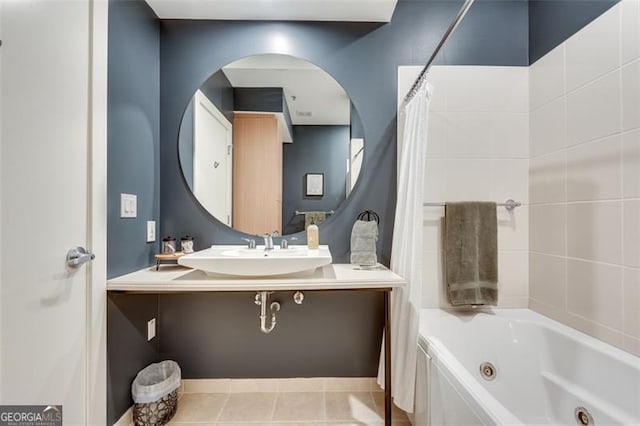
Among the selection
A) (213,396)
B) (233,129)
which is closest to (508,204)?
(233,129)

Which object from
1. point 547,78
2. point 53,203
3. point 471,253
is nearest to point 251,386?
point 53,203

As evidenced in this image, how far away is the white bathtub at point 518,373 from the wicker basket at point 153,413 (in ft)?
4.12

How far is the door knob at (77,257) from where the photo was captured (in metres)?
1.01

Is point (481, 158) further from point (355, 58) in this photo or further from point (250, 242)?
point (250, 242)

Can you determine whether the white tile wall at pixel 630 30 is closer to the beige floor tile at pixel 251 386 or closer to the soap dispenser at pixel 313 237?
the soap dispenser at pixel 313 237

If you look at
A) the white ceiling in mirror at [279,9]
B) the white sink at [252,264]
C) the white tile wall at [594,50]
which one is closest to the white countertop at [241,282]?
the white sink at [252,264]

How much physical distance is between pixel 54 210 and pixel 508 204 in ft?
7.17

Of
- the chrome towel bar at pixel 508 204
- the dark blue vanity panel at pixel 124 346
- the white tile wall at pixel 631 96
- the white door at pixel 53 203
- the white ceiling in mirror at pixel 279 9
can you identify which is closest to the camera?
the white door at pixel 53 203

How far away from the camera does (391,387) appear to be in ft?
4.50

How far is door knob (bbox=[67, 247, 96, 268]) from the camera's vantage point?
101 cm

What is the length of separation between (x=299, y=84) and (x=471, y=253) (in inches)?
56.5

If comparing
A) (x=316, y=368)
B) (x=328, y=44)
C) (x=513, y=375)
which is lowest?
(x=316, y=368)

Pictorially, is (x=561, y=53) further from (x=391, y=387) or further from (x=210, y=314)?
(x=210, y=314)

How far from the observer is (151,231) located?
5.07 ft
